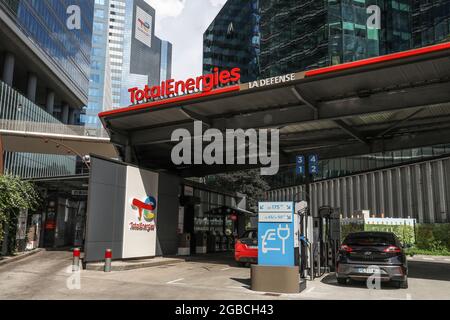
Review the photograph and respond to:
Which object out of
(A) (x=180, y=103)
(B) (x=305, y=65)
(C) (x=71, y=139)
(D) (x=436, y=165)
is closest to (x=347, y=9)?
(B) (x=305, y=65)

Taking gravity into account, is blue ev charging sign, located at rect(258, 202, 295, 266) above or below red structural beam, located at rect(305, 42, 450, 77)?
below

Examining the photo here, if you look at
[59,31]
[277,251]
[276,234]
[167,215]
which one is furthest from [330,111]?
[59,31]

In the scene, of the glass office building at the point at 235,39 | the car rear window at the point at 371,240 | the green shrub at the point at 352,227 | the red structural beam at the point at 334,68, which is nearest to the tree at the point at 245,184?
the green shrub at the point at 352,227

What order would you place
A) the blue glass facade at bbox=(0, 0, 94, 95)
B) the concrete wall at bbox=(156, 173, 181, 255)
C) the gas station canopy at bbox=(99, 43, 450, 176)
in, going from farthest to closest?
the blue glass facade at bbox=(0, 0, 94, 95) → the concrete wall at bbox=(156, 173, 181, 255) → the gas station canopy at bbox=(99, 43, 450, 176)

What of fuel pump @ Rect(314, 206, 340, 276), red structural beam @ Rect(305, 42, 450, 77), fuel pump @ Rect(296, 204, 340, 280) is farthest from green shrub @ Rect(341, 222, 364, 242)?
red structural beam @ Rect(305, 42, 450, 77)

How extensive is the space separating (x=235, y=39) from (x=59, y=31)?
48.8m

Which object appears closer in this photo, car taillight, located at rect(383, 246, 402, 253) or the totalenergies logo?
car taillight, located at rect(383, 246, 402, 253)

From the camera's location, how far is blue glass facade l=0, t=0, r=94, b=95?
51062 millimetres

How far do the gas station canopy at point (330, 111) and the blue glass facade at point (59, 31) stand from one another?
1407 inches

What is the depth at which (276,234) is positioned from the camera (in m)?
11.3

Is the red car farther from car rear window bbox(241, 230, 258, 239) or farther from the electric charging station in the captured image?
the electric charging station

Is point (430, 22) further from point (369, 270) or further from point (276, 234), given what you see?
point (276, 234)

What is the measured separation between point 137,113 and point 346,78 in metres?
8.68

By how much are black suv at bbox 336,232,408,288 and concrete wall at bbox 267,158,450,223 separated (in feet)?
66.2
